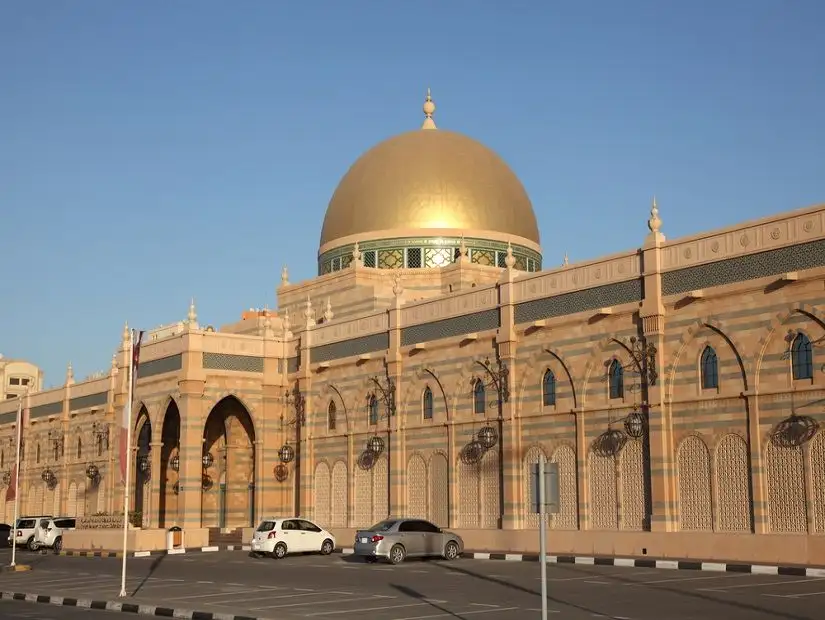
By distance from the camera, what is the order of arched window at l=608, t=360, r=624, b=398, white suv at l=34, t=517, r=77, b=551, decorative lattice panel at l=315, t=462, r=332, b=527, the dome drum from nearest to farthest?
arched window at l=608, t=360, r=624, b=398, decorative lattice panel at l=315, t=462, r=332, b=527, white suv at l=34, t=517, r=77, b=551, the dome drum

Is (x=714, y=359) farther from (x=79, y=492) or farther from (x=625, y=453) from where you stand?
(x=79, y=492)

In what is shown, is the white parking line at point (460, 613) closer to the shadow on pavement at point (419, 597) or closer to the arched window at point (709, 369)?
the shadow on pavement at point (419, 597)

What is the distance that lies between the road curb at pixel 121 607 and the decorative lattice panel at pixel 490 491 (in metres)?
15.2

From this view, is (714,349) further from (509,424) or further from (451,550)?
(451,550)

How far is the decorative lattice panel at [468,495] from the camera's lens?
1357 inches

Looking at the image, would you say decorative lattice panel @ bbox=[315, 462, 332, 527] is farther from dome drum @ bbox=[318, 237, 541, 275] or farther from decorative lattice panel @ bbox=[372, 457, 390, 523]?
dome drum @ bbox=[318, 237, 541, 275]

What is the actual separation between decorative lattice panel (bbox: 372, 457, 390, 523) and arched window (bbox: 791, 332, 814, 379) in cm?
1634

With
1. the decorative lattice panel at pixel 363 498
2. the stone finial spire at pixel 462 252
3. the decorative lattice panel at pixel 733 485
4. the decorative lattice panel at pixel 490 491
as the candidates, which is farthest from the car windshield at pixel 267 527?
the stone finial spire at pixel 462 252

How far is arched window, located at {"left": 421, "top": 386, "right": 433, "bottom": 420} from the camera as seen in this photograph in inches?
1442

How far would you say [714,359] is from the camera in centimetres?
2750

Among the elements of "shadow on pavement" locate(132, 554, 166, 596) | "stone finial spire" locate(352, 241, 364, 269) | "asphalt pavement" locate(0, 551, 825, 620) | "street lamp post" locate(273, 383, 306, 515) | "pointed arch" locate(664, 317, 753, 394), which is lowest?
"shadow on pavement" locate(132, 554, 166, 596)

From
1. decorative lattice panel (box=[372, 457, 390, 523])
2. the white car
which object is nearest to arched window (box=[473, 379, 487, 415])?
decorative lattice panel (box=[372, 457, 390, 523])

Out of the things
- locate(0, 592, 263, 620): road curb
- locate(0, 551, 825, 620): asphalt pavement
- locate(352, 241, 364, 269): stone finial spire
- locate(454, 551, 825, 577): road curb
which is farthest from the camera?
locate(352, 241, 364, 269): stone finial spire

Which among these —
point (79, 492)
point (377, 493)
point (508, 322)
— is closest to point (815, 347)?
point (508, 322)
